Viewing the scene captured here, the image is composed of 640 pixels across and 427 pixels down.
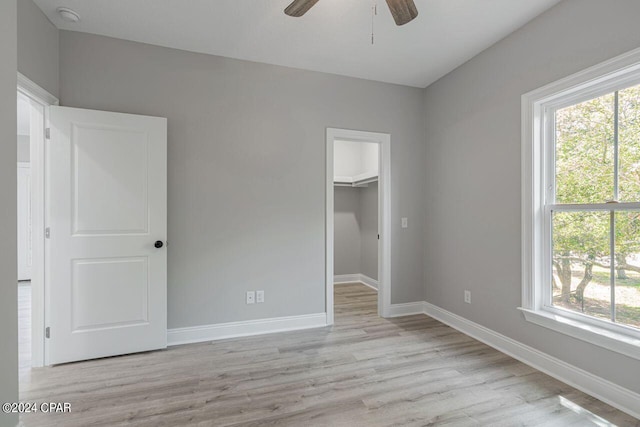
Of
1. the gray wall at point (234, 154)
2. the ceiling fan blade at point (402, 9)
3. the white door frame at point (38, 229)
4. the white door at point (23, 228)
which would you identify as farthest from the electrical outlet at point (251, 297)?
the white door at point (23, 228)

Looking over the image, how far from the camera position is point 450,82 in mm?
3266

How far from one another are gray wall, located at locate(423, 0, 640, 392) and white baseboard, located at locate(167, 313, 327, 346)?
1510 millimetres

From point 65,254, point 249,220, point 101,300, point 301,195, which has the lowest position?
point 101,300

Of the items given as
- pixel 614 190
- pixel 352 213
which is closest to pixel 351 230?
pixel 352 213

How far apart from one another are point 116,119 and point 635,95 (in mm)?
3750

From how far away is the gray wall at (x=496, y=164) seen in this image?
1979 millimetres

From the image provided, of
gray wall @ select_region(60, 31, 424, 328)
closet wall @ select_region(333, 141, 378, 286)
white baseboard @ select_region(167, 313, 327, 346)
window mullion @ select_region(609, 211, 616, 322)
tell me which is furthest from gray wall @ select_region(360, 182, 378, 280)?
window mullion @ select_region(609, 211, 616, 322)

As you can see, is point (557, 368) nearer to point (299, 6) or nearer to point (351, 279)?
point (299, 6)

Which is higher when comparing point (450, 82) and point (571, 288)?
point (450, 82)

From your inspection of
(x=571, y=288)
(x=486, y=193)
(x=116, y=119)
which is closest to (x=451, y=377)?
(x=571, y=288)

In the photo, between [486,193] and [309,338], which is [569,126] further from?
[309,338]

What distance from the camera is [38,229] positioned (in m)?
2.36

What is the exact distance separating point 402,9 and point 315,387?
244cm

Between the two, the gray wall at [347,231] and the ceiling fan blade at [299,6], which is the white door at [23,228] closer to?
the gray wall at [347,231]
